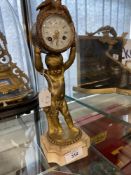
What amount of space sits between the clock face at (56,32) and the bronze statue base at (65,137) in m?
0.26

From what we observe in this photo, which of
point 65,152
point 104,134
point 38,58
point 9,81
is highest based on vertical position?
point 38,58

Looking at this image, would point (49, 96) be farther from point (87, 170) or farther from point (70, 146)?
point (87, 170)

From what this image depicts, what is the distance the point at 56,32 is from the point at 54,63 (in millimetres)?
82

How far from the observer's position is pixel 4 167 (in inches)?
25.4

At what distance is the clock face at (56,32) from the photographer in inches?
18.6

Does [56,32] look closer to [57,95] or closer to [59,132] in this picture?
[57,95]

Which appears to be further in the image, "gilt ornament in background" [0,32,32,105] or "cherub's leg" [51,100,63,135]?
"gilt ornament in background" [0,32,32,105]

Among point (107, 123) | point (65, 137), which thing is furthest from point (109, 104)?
point (65, 137)

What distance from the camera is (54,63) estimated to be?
1.64 feet

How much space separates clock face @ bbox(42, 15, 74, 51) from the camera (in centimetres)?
47

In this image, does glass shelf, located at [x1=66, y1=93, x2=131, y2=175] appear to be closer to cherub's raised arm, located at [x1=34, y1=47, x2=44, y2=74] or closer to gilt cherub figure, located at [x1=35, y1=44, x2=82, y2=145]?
gilt cherub figure, located at [x1=35, y1=44, x2=82, y2=145]

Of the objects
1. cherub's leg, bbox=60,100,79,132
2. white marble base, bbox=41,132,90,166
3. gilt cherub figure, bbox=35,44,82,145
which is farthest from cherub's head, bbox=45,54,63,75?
white marble base, bbox=41,132,90,166

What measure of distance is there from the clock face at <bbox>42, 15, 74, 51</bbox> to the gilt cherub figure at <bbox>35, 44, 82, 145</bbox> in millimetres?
30

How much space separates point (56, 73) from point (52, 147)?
22cm
